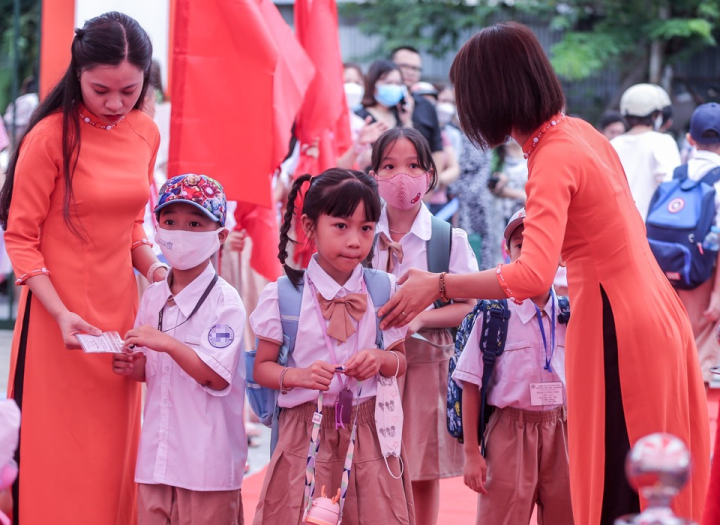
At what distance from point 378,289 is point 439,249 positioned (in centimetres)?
62

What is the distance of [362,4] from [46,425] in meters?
15.5

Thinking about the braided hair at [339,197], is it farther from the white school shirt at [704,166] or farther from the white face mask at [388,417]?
the white school shirt at [704,166]

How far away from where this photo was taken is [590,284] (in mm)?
2688

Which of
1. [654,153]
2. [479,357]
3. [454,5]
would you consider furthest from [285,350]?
[454,5]

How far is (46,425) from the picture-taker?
328 centimetres

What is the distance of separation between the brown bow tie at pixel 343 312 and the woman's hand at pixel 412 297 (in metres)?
0.12

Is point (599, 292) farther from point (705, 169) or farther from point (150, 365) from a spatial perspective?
point (705, 169)

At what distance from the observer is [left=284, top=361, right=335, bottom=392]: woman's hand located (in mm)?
2902

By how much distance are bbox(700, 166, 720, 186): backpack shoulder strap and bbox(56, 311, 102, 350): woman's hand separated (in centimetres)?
442

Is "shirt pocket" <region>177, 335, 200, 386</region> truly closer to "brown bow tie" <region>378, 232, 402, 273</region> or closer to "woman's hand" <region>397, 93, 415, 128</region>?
"brown bow tie" <region>378, 232, 402, 273</region>

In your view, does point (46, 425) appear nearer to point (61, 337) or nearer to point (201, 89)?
point (61, 337)

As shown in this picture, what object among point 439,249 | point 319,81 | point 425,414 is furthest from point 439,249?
point 319,81

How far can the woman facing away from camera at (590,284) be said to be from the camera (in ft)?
8.64

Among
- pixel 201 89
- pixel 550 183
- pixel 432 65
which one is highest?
pixel 432 65
